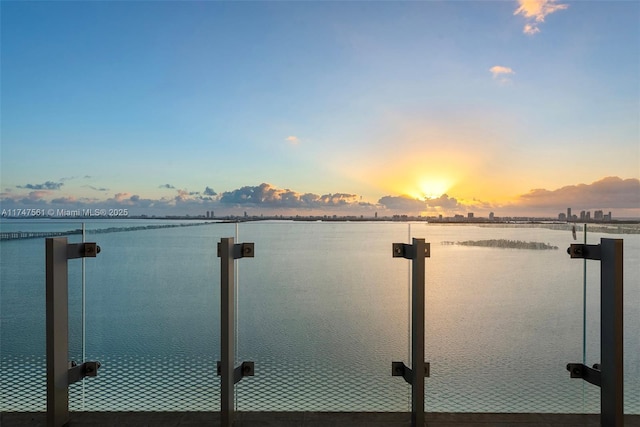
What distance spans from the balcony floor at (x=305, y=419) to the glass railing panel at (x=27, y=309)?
0.14 m

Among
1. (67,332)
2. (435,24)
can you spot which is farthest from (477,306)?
(435,24)

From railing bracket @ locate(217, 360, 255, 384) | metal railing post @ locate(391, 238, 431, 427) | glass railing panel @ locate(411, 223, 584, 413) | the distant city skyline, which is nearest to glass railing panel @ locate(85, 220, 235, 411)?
railing bracket @ locate(217, 360, 255, 384)

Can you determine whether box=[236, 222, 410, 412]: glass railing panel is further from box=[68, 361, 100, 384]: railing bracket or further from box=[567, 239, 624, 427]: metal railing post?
box=[567, 239, 624, 427]: metal railing post

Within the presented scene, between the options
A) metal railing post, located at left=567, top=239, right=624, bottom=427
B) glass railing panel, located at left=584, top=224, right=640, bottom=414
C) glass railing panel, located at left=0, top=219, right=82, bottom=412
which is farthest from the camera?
glass railing panel, located at left=0, top=219, right=82, bottom=412

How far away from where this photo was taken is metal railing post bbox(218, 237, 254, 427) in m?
2.02

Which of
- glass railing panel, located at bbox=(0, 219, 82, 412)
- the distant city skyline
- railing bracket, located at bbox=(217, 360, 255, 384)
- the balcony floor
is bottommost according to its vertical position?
the balcony floor

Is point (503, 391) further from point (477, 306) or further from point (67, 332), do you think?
point (67, 332)

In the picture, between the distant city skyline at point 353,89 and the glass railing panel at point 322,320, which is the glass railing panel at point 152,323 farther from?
the distant city skyline at point 353,89

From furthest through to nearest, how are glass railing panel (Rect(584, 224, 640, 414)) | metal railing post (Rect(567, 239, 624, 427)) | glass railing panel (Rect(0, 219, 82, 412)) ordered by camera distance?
1. glass railing panel (Rect(0, 219, 82, 412))
2. glass railing panel (Rect(584, 224, 640, 414))
3. metal railing post (Rect(567, 239, 624, 427))

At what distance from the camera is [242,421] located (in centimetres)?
201

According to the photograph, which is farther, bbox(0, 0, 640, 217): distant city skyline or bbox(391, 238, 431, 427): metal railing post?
bbox(0, 0, 640, 217): distant city skyline

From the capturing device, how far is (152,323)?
7.17 ft

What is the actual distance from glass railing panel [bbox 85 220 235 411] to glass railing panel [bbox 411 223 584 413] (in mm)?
1273

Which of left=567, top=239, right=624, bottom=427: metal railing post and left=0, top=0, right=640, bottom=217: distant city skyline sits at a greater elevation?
left=0, top=0, right=640, bottom=217: distant city skyline
